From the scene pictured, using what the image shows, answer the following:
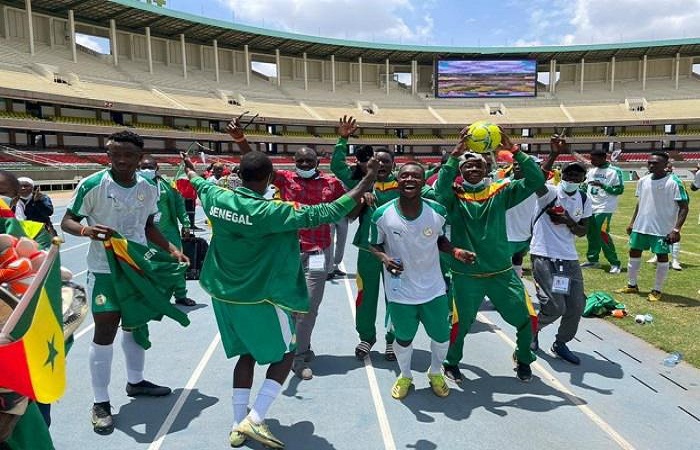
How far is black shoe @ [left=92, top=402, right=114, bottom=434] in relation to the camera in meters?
3.34

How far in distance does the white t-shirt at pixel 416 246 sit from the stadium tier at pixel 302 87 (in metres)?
34.8

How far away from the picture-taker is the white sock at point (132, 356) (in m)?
3.85

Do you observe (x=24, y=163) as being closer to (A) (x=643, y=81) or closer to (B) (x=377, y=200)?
(B) (x=377, y=200)

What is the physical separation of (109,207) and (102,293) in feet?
2.11

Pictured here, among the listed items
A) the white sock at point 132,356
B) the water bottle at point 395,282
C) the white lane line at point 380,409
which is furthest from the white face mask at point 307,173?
the white sock at point 132,356

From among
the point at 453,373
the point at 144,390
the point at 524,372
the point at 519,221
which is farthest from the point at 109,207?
the point at 519,221

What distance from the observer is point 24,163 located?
26.5 m

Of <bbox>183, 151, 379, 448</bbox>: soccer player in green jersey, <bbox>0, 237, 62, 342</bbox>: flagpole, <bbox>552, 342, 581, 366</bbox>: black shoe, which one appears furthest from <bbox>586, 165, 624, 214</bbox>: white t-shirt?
<bbox>0, 237, 62, 342</bbox>: flagpole

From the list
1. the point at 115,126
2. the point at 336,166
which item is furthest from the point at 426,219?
the point at 115,126

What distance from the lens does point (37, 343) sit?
1399 millimetres

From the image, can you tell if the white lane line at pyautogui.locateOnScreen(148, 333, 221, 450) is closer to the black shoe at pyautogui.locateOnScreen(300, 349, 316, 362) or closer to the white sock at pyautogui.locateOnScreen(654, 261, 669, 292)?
the black shoe at pyautogui.locateOnScreen(300, 349, 316, 362)

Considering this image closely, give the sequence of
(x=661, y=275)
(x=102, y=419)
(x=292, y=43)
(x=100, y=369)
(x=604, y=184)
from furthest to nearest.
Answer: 1. (x=292, y=43)
2. (x=604, y=184)
3. (x=661, y=275)
4. (x=100, y=369)
5. (x=102, y=419)

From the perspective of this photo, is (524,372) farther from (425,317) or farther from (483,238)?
(483,238)

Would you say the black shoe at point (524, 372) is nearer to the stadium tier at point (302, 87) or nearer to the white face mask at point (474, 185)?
the white face mask at point (474, 185)
